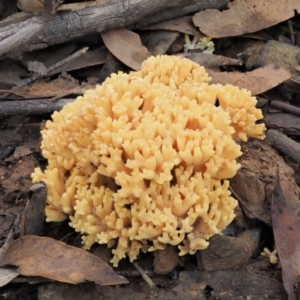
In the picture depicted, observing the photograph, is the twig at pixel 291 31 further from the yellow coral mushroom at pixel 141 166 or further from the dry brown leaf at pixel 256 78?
the yellow coral mushroom at pixel 141 166

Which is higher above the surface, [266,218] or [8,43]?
[8,43]

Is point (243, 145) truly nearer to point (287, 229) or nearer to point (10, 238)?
point (287, 229)

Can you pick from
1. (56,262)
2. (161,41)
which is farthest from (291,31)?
(56,262)

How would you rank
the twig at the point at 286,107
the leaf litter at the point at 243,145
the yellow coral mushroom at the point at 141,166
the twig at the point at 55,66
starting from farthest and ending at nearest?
the twig at the point at 55,66, the twig at the point at 286,107, the leaf litter at the point at 243,145, the yellow coral mushroom at the point at 141,166

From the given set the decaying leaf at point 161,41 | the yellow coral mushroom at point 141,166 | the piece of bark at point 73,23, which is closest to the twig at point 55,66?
the piece of bark at point 73,23

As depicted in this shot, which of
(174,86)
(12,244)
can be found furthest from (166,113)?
(12,244)

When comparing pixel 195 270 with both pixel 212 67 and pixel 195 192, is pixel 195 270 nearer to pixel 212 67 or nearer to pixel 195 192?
pixel 195 192
